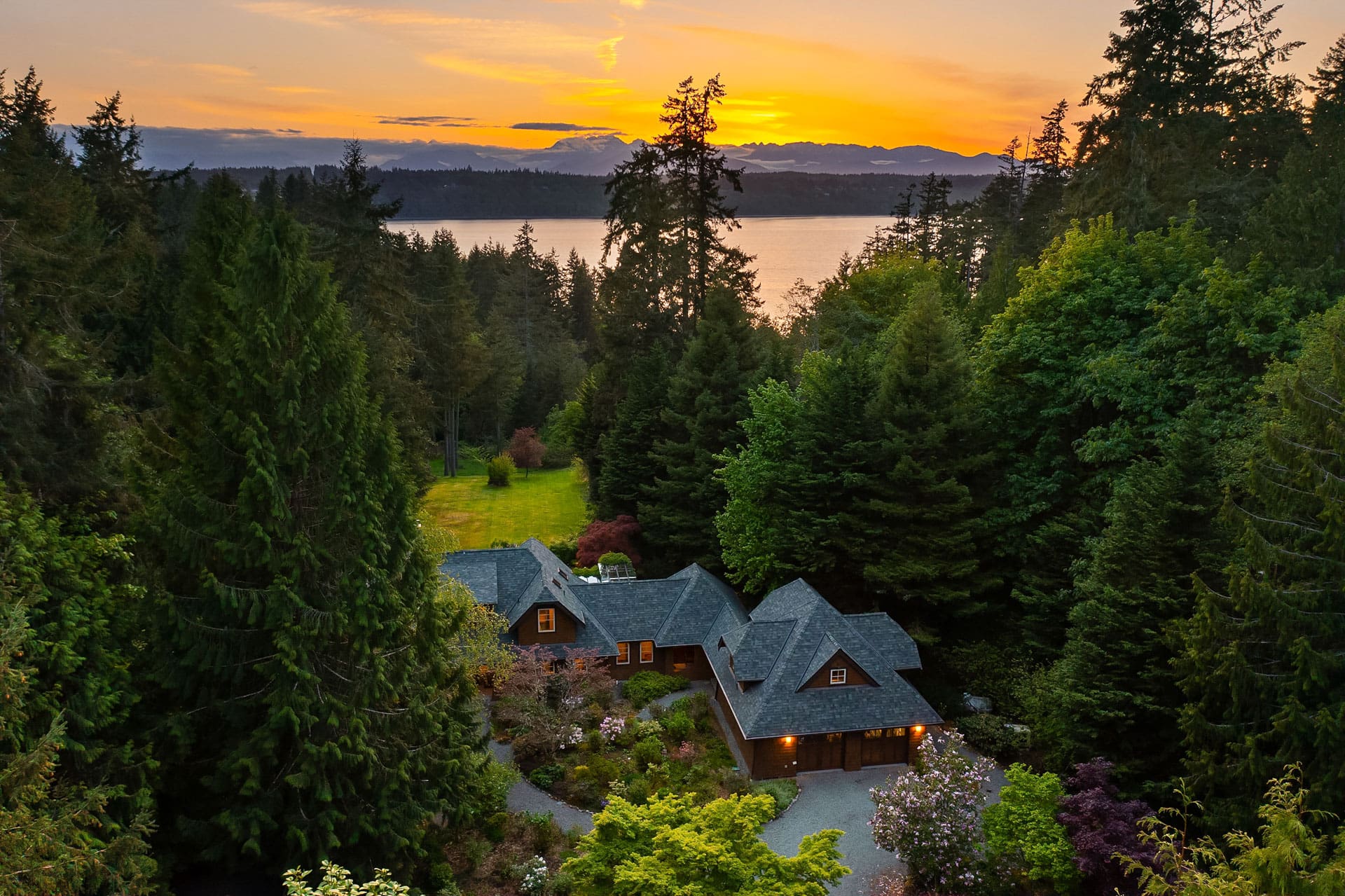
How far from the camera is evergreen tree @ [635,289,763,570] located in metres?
35.9

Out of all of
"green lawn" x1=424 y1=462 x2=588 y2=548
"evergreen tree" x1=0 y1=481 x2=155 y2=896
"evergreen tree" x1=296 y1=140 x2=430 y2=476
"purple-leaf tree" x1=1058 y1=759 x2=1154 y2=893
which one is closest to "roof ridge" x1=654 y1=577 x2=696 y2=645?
"evergreen tree" x1=296 y1=140 x2=430 y2=476

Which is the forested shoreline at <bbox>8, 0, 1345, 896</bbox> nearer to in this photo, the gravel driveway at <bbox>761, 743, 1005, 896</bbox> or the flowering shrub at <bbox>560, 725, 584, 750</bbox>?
the gravel driveway at <bbox>761, 743, 1005, 896</bbox>

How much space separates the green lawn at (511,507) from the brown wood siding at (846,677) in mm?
22356

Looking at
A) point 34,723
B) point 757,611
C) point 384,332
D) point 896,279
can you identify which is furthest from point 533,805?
point 896,279

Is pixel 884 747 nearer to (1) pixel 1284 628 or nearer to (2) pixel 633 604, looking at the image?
(2) pixel 633 604

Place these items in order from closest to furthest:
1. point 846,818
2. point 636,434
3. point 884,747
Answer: point 846,818
point 884,747
point 636,434

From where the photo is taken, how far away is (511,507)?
50.2 m

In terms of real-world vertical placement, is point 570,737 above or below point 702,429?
below

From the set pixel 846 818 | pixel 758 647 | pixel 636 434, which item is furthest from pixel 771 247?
pixel 846 818

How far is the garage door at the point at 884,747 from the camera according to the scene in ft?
79.6

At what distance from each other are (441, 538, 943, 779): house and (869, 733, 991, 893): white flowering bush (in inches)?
171

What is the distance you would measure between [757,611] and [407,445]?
51.8ft

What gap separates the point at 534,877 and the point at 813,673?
9439mm

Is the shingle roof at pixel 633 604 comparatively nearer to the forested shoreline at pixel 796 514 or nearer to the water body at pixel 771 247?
the forested shoreline at pixel 796 514
